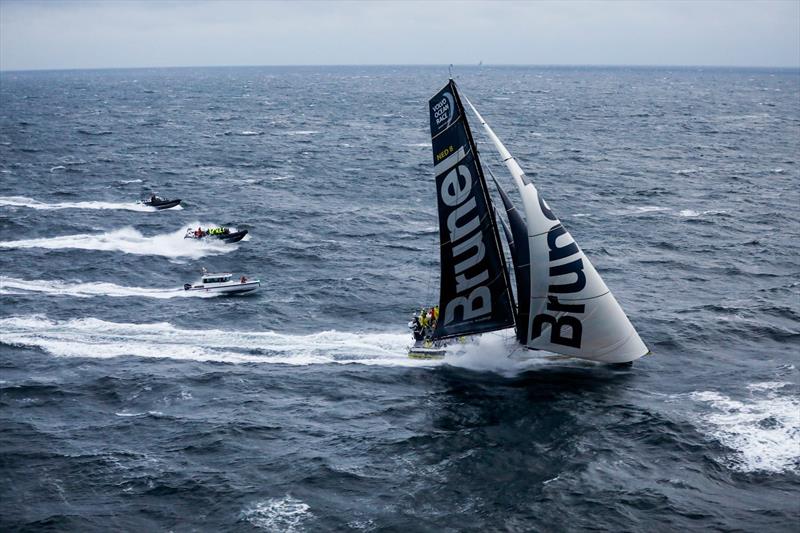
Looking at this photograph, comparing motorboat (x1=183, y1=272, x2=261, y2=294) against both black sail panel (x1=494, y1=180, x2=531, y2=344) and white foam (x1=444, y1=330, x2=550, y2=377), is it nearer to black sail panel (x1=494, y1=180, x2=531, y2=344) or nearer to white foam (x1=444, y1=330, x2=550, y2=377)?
white foam (x1=444, y1=330, x2=550, y2=377)

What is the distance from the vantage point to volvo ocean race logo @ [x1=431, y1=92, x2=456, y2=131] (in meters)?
41.6

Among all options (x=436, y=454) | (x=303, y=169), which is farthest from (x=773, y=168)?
(x=436, y=454)

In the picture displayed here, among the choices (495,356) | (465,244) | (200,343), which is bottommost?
(200,343)

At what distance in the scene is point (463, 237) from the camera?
43688 mm

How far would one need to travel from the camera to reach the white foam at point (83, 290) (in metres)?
58.3

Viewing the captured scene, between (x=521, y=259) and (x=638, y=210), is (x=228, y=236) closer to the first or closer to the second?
(x=521, y=259)

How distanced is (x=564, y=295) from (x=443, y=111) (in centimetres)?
1138

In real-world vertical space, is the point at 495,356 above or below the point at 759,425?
above

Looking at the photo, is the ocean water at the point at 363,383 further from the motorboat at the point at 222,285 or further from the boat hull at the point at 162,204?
the boat hull at the point at 162,204

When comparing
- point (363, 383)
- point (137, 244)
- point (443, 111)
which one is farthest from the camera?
point (137, 244)

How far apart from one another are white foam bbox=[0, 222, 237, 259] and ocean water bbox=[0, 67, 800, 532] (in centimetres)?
36

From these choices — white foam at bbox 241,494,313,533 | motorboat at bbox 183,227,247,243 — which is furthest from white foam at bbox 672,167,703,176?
white foam at bbox 241,494,313,533

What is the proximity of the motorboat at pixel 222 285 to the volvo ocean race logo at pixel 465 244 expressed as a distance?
19.6 m

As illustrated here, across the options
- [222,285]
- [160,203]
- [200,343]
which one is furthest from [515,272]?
[160,203]
